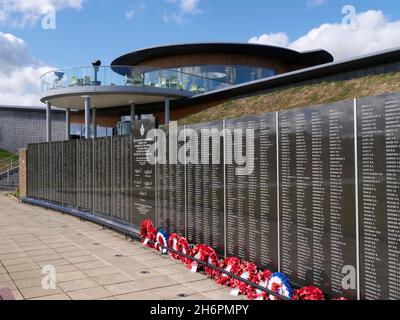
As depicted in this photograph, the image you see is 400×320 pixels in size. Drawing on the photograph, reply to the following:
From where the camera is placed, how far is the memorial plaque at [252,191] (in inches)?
247

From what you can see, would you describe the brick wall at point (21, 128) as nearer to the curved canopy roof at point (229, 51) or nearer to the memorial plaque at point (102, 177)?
the curved canopy roof at point (229, 51)

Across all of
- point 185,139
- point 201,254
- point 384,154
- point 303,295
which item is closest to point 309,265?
point 303,295

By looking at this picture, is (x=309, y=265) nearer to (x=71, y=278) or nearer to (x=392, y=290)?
(x=392, y=290)

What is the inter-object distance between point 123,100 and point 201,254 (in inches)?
760

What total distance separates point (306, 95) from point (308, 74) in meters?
1.06

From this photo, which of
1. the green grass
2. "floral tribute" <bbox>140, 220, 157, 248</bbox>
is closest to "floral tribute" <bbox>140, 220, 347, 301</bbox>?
"floral tribute" <bbox>140, 220, 157, 248</bbox>

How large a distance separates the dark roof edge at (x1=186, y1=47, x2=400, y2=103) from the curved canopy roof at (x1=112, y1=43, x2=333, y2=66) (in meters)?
7.02

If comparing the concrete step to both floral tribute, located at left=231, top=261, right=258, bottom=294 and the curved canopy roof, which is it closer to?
the curved canopy roof

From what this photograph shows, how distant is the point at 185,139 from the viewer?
28.2ft

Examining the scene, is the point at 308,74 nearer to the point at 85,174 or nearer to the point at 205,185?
the point at 85,174

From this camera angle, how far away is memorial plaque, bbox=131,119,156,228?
391 inches

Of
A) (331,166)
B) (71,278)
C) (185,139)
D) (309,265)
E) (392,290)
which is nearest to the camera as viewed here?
(392,290)

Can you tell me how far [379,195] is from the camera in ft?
15.0

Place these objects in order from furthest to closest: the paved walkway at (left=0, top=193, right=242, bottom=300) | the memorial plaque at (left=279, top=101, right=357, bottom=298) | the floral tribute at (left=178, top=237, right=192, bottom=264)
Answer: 1. the floral tribute at (left=178, top=237, right=192, bottom=264)
2. the paved walkway at (left=0, top=193, right=242, bottom=300)
3. the memorial plaque at (left=279, top=101, right=357, bottom=298)
